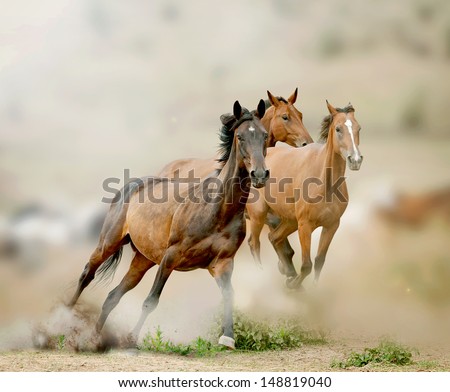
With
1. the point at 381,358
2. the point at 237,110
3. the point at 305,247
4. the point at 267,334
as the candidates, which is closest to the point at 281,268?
the point at 305,247

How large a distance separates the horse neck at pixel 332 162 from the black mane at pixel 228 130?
1.87 meters

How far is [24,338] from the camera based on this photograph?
34.0 feet

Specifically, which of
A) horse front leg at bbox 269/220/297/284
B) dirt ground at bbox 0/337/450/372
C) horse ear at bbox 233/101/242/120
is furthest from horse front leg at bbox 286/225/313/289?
horse ear at bbox 233/101/242/120

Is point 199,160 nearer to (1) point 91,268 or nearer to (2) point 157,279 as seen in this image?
(1) point 91,268

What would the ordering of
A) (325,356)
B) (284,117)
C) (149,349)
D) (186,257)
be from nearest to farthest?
(186,257) → (149,349) → (325,356) → (284,117)

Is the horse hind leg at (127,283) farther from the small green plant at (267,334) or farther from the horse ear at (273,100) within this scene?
the horse ear at (273,100)

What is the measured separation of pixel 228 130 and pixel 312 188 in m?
2.11

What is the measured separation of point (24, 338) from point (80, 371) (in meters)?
1.91

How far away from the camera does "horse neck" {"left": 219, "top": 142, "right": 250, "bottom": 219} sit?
891cm

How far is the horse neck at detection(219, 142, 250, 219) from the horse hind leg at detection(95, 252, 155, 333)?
1663 millimetres

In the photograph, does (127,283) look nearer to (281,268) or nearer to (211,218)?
(211,218)

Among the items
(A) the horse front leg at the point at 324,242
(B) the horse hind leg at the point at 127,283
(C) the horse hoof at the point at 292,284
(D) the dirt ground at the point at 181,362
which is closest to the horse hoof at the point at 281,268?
(C) the horse hoof at the point at 292,284

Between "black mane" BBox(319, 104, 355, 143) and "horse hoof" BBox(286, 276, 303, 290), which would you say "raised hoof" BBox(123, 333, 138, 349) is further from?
"black mane" BBox(319, 104, 355, 143)

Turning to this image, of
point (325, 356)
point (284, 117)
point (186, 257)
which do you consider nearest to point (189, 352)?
point (186, 257)
